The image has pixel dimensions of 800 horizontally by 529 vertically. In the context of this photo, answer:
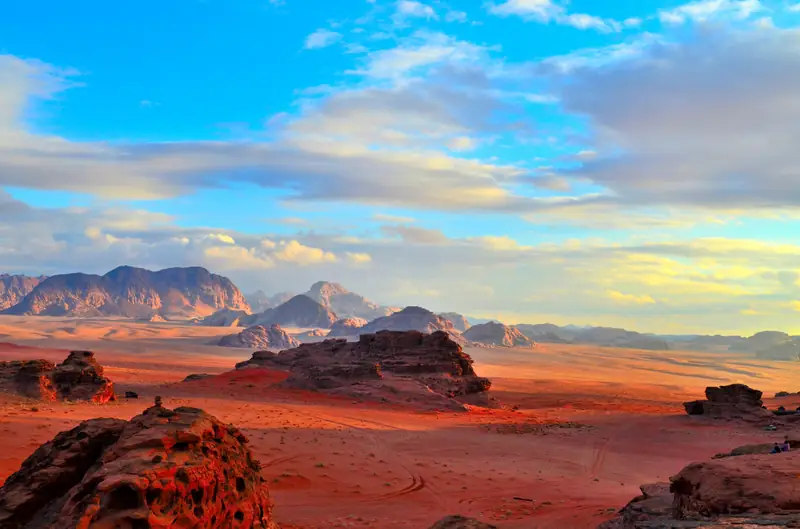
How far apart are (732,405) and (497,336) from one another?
133959 millimetres

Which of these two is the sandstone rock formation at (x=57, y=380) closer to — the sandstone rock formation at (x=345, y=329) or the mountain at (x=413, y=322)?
the mountain at (x=413, y=322)

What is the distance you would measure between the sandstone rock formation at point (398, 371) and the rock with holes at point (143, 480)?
30.8 m

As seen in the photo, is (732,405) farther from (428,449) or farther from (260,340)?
(260,340)

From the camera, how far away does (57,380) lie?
30453 mm

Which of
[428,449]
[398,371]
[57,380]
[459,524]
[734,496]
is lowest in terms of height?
[428,449]

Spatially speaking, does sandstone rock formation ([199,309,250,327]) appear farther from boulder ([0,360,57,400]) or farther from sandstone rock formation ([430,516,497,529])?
sandstone rock formation ([430,516,497,529])

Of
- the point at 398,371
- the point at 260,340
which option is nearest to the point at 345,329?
the point at 260,340

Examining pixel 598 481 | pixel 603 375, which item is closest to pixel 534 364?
pixel 603 375

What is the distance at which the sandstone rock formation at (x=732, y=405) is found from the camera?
1358 inches

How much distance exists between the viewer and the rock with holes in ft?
22.0

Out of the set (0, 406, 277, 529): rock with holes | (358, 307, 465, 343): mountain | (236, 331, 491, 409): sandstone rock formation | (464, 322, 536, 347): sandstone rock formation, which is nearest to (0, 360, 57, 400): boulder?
(236, 331, 491, 409): sandstone rock formation

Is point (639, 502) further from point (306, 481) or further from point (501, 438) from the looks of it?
point (501, 438)

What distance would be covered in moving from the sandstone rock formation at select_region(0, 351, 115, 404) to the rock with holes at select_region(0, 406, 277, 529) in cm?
2352

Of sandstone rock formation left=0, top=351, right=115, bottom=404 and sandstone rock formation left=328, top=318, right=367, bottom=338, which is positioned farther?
sandstone rock formation left=328, top=318, right=367, bottom=338
